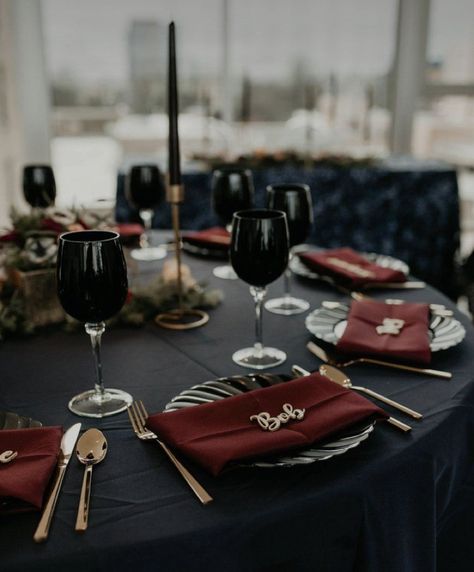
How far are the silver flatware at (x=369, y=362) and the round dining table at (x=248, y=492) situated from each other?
1cm

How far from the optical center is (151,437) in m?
0.73

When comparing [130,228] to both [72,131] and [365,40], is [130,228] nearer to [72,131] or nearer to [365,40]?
[72,131]

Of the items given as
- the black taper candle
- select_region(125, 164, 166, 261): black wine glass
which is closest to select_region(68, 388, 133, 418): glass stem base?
the black taper candle

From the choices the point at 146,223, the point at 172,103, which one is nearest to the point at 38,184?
the point at 146,223

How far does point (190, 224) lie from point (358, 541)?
2.40 metres

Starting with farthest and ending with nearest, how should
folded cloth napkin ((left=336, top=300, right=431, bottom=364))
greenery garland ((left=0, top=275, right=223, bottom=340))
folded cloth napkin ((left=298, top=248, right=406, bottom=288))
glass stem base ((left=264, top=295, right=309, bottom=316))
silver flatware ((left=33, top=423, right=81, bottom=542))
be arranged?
folded cloth napkin ((left=298, top=248, right=406, bottom=288)) < glass stem base ((left=264, top=295, right=309, bottom=316)) < greenery garland ((left=0, top=275, right=223, bottom=340)) < folded cloth napkin ((left=336, top=300, right=431, bottom=364)) < silver flatware ((left=33, top=423, right=81, bottom=542))

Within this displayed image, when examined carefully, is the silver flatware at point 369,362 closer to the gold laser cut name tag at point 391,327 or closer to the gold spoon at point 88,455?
the gold laser cut name tag at point 391,327

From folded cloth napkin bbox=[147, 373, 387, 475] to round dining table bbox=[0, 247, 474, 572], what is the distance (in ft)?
0.09

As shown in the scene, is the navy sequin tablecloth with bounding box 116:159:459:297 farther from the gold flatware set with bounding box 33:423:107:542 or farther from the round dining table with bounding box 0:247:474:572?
the gold flatware set with bounding box 33:423:107:542

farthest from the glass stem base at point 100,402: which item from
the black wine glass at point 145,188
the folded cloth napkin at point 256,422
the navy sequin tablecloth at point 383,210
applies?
the navy sequin tablecloth at point 383,210

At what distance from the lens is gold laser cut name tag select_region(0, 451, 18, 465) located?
0.66 metres

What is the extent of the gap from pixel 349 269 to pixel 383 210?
177 cm

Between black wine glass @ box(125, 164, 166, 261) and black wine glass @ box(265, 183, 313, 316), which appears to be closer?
black wine glass @ box(265, 183, 313, 316)

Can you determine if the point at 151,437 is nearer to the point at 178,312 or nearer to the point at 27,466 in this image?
the point at 27,466
